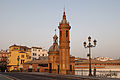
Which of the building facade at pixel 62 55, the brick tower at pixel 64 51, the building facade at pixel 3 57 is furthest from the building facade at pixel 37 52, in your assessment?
the brick tower at pixel 64 51

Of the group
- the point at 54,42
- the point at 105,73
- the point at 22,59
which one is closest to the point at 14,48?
the point at 22,59

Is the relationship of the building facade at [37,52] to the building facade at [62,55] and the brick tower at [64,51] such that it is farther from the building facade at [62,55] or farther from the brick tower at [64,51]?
the brick tower at [64,51]

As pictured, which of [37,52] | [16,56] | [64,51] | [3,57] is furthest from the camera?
[3,57]

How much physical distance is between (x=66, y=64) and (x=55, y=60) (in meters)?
3.84

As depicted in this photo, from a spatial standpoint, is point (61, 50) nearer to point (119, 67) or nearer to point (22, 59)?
point (119, 67)

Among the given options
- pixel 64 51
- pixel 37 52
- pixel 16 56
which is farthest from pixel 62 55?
pixel 37 52

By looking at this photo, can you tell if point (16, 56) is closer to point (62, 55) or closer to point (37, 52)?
point (37, 52)

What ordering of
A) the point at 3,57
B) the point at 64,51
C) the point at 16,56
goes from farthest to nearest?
1. the point at 3,57
2. the point at 16,56
3. the point at 64,51

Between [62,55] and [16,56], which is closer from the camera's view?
[62,55]

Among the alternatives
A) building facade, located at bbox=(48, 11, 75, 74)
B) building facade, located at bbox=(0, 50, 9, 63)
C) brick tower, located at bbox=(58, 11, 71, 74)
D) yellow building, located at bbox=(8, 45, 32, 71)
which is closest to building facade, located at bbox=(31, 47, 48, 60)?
yellow building, located at bbox=(8, 45, 32, 71)

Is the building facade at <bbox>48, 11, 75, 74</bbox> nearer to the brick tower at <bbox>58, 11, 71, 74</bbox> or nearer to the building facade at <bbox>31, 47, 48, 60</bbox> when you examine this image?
the brick tower at <bbox>58, 11, 71, 74</bbox>

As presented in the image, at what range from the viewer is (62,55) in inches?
2212

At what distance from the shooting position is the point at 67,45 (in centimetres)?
5641

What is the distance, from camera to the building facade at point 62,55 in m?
56.1
